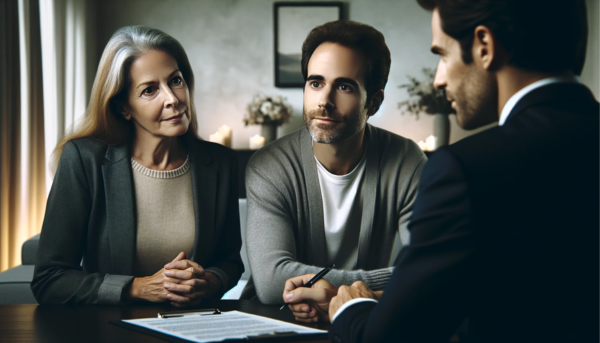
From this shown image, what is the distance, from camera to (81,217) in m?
1.50

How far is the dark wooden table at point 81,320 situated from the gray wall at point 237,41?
195 inches

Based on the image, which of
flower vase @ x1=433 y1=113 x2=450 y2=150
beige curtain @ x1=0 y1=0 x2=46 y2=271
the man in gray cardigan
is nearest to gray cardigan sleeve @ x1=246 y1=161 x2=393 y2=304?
the man in gray cardigan

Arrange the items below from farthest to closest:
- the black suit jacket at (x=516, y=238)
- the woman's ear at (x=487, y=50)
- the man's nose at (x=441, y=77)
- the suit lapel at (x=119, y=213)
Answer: the suit lapel at (x=119, y=213) < the man's nose at (x=441, y=77) < the woman's ear at (x=487, y=50) < the black suit jacket at (x=516, y=238)

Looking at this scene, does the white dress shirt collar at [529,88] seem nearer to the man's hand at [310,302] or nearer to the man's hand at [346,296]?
the man's hand at [346,296]

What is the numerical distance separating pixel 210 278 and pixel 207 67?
494 cm

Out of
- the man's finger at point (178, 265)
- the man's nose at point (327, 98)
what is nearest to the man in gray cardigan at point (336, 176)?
the man's nose at point (327, 98)

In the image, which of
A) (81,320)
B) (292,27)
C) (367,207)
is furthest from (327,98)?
(292,27)

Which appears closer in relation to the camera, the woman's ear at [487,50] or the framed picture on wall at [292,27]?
the woman's ear at [487,50]

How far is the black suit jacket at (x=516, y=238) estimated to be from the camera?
2.34 ft

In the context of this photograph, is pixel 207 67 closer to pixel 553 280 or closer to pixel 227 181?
pixel 227 181

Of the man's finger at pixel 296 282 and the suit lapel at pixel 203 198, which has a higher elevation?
the suit lapel at pixel 203 198

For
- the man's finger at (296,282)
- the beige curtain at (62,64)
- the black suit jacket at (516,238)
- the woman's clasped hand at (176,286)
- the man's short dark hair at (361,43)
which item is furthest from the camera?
the beige curtain at (62,64)

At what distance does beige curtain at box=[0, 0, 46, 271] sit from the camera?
3.71 m

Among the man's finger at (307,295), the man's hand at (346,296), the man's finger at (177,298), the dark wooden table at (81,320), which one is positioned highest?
the man's hand at (346,296)
